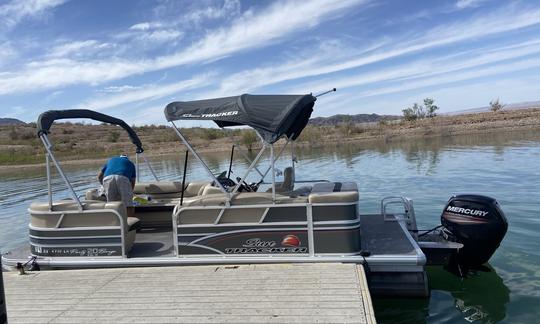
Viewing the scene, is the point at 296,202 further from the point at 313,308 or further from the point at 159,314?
the point at 159,314

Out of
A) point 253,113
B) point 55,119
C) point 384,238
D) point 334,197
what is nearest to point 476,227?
point 384,238

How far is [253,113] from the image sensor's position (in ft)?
17.5

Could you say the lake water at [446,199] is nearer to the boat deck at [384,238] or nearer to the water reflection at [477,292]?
the water reflection at [477,292]

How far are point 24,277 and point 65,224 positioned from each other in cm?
81

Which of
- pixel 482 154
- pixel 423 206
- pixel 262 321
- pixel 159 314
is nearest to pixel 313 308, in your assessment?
pixel 262 321

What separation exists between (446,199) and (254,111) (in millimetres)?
7799

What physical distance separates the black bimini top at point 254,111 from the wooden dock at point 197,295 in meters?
1.66

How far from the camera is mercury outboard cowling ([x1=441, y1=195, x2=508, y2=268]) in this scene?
550 cm

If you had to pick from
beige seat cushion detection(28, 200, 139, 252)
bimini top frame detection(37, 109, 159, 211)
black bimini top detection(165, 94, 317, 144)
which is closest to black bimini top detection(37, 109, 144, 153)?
bimini top frame detection(37, 109, 159, 211)

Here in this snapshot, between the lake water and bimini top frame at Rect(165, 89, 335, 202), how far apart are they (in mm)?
2436

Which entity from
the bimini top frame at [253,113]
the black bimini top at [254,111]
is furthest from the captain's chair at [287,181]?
the black bimini top at [254,111]

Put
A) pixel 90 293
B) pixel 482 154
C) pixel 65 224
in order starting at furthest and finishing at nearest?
pixel 482 154 < pixel 65 224 < pixel 90 293

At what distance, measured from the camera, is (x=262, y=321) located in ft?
12.9

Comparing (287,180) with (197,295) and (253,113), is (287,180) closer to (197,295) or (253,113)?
(253,113)
